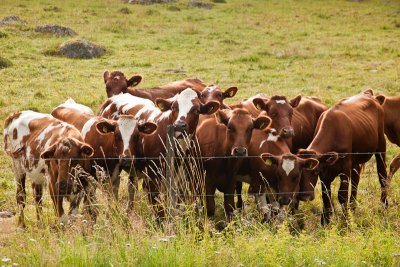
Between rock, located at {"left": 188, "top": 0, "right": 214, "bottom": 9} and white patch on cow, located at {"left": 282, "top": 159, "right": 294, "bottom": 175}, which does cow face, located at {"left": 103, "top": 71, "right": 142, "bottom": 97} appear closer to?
white patch on cow, located at {"left": 282, "top": 159, "right": 294, "bottom": 175}

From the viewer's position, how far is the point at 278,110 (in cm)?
1072

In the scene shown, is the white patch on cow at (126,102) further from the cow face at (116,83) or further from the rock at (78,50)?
the rock at (78,50)

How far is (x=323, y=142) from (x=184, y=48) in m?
16.2

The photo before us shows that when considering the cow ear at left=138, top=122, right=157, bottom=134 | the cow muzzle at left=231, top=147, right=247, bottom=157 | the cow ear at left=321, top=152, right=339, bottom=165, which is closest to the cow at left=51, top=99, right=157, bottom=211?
the cow ear at left=138, top=122, right=157, bottom=134

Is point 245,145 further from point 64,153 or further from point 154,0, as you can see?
point 154,0

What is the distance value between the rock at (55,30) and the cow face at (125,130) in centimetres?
1806

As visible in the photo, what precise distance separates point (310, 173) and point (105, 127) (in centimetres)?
297

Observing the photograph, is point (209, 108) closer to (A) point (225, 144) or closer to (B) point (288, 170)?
(A) point (225, 144)

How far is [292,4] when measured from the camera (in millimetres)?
39938

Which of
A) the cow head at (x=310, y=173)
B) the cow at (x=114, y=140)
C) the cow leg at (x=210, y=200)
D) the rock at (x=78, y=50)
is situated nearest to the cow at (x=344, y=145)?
the cow head at (x=310, y=173)

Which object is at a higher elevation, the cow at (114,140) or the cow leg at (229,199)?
the cow at (114,140)

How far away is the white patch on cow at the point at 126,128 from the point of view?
9203 millimetres

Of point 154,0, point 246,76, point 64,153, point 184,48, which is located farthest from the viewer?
point 154,0

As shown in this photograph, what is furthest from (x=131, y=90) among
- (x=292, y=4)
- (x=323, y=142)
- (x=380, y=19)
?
(x=292, y=4)
